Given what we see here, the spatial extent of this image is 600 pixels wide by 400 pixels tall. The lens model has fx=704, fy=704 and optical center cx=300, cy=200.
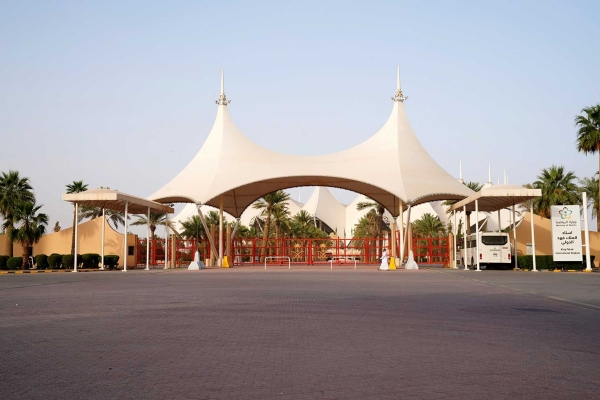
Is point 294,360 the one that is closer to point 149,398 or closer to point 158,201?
point 149,398

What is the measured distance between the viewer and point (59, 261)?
41125mm

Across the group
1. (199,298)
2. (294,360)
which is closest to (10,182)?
(199,298)

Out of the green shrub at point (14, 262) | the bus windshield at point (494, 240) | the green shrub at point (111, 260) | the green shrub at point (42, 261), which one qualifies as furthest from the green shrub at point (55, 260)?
the bus windshield at point (494, 240)

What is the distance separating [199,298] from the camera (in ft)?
49.1

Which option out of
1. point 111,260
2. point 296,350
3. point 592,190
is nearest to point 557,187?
point 592,190

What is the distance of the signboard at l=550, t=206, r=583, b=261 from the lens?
34.8 metres

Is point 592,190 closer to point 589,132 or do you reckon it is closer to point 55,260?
point 589,132

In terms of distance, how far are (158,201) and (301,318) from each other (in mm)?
34868

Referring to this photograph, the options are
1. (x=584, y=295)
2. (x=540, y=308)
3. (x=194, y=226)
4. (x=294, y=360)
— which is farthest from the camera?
(x=194, y=226)

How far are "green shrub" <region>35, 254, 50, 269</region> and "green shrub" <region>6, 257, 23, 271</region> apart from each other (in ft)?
3.11

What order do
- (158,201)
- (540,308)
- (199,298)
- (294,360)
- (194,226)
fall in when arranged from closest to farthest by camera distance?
(294,360) < (540,308) < (199,298) < (158,201) < (194,226)

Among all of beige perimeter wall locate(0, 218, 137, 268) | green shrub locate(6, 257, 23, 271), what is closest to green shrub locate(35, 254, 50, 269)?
green shrub locate(6, 257, 23, 271)

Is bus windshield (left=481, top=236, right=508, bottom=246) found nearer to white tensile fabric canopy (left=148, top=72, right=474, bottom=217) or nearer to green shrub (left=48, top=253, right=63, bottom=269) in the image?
white tensile fabric canopy (left=148, top=72, right=474, bottom=217)

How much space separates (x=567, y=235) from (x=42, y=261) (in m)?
29.3
